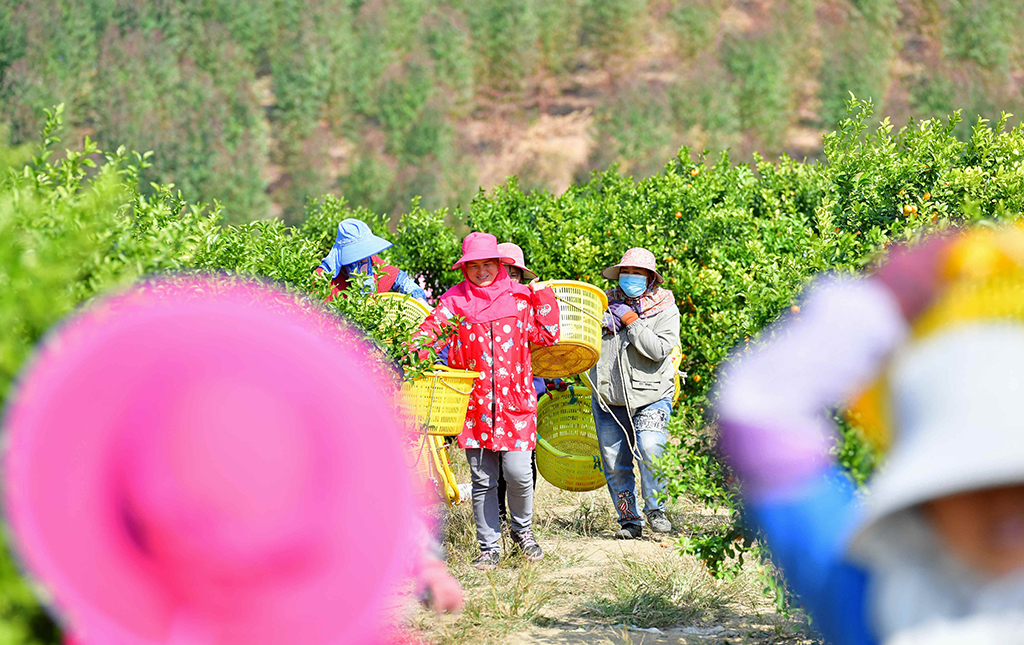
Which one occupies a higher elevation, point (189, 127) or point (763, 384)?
point (189, 127)

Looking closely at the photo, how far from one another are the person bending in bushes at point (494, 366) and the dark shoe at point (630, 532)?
0.80 metres

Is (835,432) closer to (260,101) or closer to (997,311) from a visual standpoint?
(997,311)

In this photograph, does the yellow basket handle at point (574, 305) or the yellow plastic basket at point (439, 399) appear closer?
the yellow plastic basket at point (439, 399)

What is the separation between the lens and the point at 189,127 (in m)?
25.3

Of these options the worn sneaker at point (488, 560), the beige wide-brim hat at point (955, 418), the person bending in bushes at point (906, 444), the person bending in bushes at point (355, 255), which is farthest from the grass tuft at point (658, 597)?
the beige wide-brim hat at point (955, 418)

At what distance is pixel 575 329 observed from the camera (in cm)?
485

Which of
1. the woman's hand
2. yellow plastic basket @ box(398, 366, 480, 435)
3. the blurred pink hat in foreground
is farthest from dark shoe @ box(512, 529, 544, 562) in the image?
the blurred pink hat in foreground

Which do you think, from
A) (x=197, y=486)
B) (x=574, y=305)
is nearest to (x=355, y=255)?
(x=574, y=305)

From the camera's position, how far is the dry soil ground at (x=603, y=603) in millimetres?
3857

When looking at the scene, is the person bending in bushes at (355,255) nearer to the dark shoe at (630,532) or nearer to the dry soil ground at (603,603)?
the dry soil ground at (603,603)

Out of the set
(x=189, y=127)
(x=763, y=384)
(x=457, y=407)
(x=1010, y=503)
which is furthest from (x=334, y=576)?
(x=189, y=127)

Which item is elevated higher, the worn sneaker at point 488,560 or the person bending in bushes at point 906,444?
the worn sneaker at point 488,560

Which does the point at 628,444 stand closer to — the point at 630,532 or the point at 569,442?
the point at 630,532

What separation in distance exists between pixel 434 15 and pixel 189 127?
369 inches
